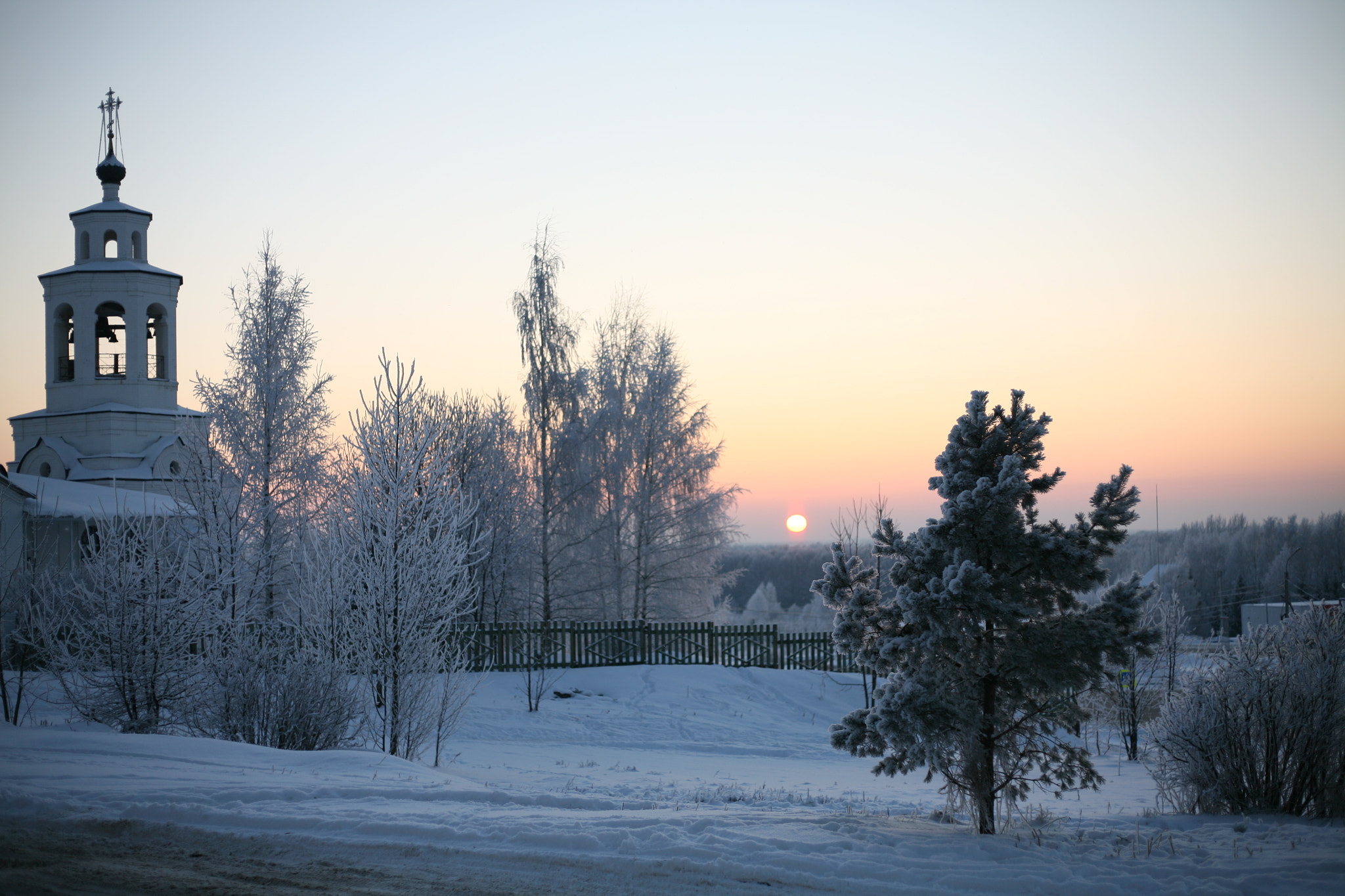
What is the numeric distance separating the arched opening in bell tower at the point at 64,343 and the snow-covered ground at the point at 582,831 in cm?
2674

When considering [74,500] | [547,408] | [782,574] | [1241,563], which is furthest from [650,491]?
[782,574]

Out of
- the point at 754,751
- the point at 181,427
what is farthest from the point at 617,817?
the point at 181,427

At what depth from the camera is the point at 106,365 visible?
108 feet

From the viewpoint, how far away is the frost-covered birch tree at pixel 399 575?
11938mm

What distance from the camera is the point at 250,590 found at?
18.2 m

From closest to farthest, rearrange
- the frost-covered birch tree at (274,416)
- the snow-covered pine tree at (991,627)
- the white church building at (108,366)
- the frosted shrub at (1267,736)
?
the snow-covered pine tree at (991,627) < the frosted shrub at (1267,736) < the frost-covered birch tree at (274,416) < the white church building at (108,366)

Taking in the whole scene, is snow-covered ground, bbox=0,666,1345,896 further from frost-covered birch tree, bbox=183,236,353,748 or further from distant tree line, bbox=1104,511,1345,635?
distant tree line, bbox=1104,511,1345,635

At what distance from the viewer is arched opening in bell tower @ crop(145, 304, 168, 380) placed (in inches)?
1302

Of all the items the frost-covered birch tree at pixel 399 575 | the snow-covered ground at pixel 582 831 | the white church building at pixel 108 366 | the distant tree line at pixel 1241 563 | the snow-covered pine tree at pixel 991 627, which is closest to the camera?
the snow-covered ground at pixel 582 831

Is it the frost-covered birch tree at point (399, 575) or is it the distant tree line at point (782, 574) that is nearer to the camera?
the frost-covered birch tree at point (399, 575)

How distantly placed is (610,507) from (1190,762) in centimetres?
2059

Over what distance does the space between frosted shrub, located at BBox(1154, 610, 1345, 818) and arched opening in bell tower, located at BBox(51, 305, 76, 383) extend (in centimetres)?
3599

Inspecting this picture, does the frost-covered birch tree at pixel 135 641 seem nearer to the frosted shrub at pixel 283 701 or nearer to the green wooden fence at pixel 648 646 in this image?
the frosted shrub at pixel 283 701

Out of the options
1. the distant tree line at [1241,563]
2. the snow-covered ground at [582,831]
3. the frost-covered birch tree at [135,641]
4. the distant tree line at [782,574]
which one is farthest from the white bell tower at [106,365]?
the distant tree line at [782,574]
